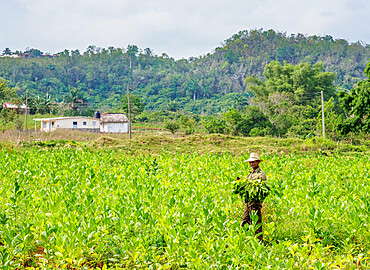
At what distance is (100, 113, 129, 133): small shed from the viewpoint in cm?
3981

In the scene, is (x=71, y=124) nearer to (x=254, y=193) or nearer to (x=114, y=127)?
(x=114, y=127)

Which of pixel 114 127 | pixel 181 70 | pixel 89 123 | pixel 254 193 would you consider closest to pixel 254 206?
pixel 254 193

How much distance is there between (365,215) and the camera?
5410 mm

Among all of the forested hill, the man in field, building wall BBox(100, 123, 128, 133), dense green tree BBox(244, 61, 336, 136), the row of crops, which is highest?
the forested hill

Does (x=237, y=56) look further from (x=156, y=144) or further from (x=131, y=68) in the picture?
(x=156, y=144)

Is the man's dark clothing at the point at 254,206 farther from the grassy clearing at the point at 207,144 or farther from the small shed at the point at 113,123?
the small shed at the point at 113,123

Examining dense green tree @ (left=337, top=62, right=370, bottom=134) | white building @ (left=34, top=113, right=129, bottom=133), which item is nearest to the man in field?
dense green tree @ (left=337, top=62, right=370, bottom=134)

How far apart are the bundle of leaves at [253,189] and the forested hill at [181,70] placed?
5642cm

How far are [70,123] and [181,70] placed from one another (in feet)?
163

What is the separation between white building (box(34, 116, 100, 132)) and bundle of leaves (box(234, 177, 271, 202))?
31.6 meters

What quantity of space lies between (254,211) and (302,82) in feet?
135

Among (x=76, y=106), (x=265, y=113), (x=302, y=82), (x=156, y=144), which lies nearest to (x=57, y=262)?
(x=156, y=144)

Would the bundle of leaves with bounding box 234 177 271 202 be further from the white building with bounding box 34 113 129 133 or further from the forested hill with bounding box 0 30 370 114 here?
the forested hill with bounding box 0 30 370 114

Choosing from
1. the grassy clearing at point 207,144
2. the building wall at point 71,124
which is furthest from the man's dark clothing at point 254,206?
the building wall at point 71,124
